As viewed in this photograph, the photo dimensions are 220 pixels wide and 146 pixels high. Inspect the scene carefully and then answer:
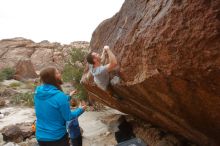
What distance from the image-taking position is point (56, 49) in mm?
41906

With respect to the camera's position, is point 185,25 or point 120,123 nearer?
point 185,25

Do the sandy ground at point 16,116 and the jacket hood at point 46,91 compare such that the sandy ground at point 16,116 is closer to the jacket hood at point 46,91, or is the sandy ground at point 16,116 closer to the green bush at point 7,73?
the jacket hood at point 46,91

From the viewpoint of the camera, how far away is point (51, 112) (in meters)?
4.36

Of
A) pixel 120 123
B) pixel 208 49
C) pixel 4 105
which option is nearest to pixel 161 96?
pixel 208 49

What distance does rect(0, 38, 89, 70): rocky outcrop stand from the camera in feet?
128

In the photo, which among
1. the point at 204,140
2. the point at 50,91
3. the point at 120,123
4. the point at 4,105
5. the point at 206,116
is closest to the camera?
the point at 50,91

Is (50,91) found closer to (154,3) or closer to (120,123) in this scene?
(154,3)

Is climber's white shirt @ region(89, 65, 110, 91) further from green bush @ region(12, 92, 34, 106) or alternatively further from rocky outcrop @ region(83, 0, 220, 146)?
green bush @ region(12, 92, 34, 106)

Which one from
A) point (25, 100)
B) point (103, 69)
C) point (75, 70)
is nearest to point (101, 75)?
point (103, 69)

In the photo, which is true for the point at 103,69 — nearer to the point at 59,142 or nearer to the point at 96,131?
the point at 59,142

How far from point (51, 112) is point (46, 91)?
0.84 ft

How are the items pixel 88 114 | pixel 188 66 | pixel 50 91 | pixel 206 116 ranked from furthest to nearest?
pixel 88 114, pixel 206 116, pixel 50 91, pixel 188 66

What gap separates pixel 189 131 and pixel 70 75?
10.4 metres

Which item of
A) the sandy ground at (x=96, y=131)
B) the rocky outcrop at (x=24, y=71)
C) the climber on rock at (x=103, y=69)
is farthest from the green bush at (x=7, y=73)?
the climber on rock at (x=103, y=69)
